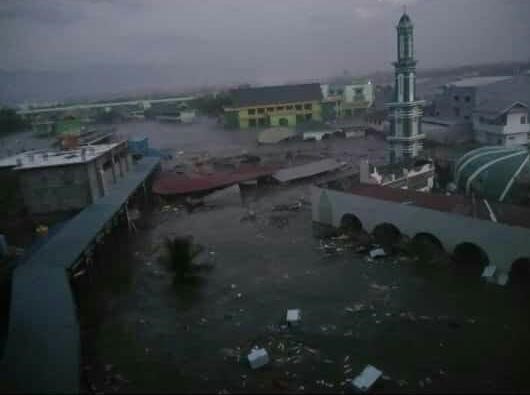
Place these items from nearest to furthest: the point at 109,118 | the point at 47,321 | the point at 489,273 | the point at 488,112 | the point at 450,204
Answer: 1. the point at 47,321
2. the point at 489,273
3. the point at 450,204
4. the point at 488,112
5. the point at 109,118

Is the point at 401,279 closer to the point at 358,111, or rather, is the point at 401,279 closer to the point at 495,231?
the point at 495,231

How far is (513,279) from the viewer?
956cm

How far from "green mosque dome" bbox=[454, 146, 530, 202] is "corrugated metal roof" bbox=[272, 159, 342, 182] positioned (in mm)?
6682

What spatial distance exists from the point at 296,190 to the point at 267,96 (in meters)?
26.0

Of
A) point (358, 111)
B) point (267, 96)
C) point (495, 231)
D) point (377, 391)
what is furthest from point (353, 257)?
point (358, 111)

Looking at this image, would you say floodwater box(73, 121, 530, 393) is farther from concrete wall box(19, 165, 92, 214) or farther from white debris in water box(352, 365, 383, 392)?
concrete wall box(19, 165, 92, 214)

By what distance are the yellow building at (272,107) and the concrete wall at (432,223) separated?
2897 centimetres

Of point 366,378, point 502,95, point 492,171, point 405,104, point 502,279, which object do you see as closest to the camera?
point 366,378

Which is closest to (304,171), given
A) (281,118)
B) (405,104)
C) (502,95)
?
(405,104)

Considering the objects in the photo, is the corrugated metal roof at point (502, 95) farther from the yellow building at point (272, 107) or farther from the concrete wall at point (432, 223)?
the yellow building at point (272, 107)

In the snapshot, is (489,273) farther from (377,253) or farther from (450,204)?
(377,253)

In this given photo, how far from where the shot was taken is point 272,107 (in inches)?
1665

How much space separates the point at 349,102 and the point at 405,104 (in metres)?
28.0

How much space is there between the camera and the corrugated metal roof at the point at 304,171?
65.3 ft
